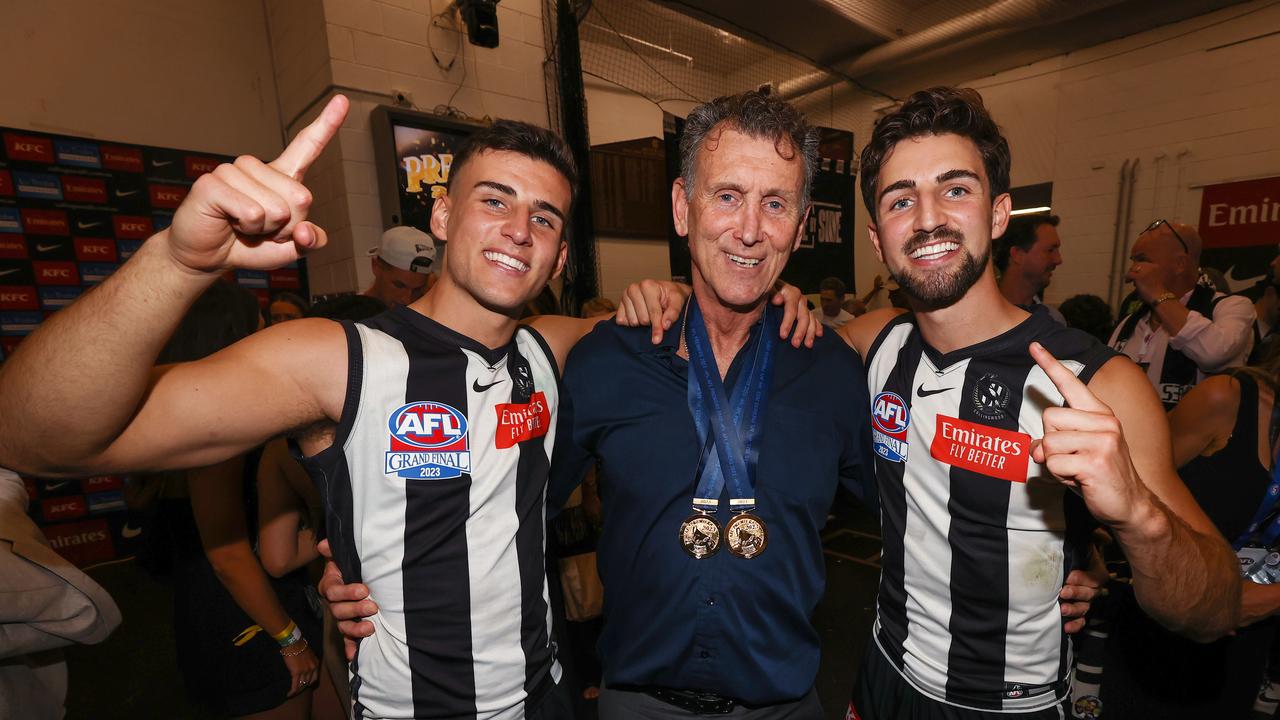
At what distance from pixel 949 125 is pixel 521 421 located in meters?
1.45

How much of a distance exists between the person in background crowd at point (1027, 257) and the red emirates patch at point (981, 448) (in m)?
2.67

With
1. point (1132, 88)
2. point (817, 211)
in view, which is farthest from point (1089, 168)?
point (817, 211)

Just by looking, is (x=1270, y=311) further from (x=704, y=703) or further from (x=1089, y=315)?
(x=704, y=703)

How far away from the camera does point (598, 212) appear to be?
6723 mm

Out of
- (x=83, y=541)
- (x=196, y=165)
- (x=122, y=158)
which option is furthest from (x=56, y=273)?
(x=83, y=541)

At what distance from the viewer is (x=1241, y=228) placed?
22.5 feet

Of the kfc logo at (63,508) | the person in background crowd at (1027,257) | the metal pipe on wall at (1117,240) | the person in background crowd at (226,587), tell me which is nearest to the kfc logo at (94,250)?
the kfc logo at (63,508)

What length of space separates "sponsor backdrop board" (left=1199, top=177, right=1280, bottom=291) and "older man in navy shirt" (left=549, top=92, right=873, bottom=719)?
28.5 feet

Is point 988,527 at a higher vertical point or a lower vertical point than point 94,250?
lower

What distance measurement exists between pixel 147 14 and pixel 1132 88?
456 inches

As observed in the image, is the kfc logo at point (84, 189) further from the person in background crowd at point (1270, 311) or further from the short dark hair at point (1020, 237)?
the person in background crowd at point (1270, 311)

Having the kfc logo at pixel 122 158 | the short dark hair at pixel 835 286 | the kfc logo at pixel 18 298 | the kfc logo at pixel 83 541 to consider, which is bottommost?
the kfc logo at pixel 83 541

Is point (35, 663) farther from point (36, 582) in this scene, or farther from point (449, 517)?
point (449, 517)

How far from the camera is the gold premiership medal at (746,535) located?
140 centimetres
